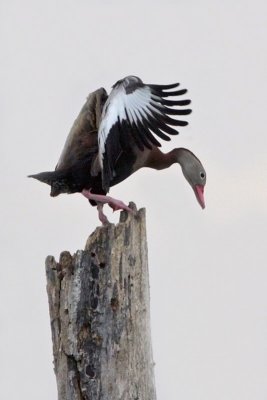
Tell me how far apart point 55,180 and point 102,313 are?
2001 millimetres

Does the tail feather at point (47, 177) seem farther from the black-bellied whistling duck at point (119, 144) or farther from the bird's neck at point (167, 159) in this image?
the bird's neck at point (167, 159)

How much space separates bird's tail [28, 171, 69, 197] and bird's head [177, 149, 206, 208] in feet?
3.50

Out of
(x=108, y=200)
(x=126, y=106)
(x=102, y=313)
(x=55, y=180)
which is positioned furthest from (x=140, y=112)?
(x=102, y=313)

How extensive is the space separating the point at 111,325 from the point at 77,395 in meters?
0.57

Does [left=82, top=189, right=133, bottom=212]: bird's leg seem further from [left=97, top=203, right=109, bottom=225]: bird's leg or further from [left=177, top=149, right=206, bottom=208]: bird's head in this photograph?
[left=177, top=149, right=206, bottom=208]: bird's head

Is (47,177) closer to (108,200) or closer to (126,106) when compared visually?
(108,200)

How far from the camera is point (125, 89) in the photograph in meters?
10.7

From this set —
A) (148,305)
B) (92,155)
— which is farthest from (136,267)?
(92,155)

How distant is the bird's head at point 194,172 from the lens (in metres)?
11.9

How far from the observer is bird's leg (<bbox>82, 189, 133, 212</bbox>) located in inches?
407

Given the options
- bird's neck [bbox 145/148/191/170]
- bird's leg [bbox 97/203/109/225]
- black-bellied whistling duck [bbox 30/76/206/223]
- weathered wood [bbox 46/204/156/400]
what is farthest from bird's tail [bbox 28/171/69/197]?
weathered wood [bbox 46/204/156/400]

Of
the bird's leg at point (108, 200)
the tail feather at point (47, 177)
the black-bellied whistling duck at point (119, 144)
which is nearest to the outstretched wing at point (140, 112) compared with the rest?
the black-bellied whistling duck at point (119, 144)

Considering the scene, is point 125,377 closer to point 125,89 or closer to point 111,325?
point 111,325

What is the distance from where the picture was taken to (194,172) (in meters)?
11.9
